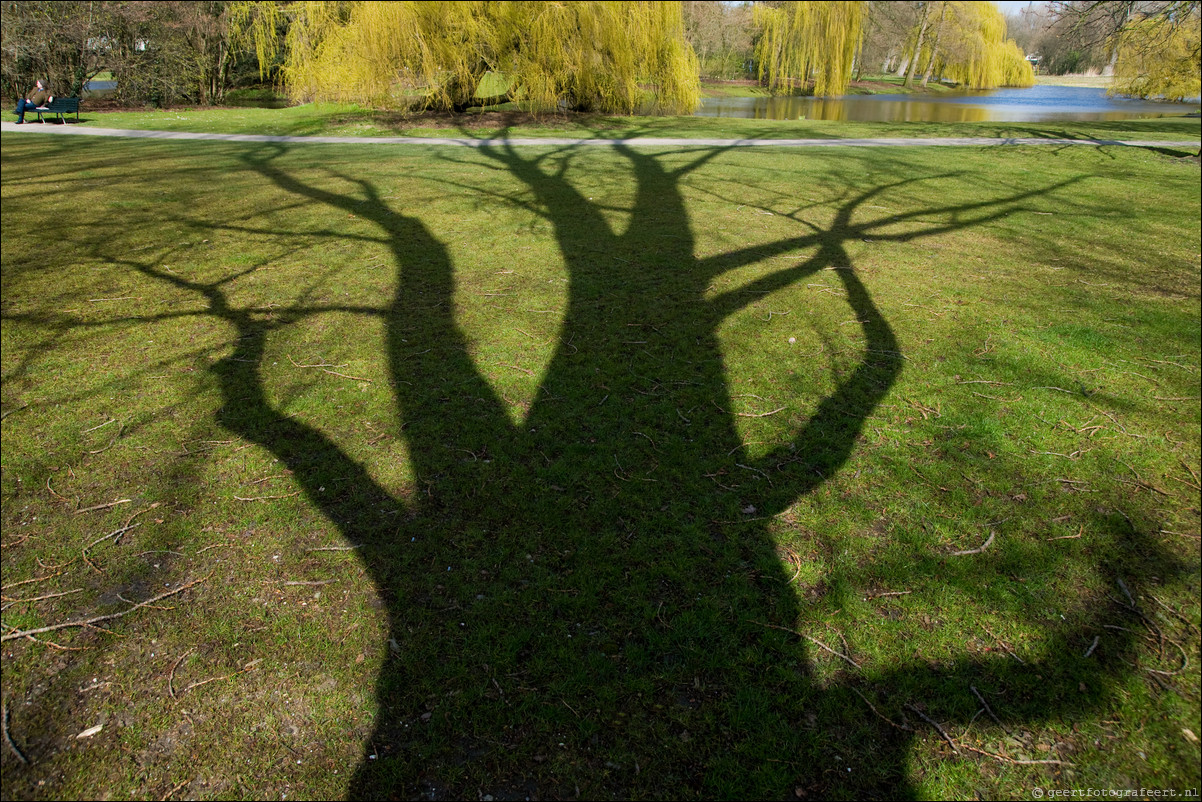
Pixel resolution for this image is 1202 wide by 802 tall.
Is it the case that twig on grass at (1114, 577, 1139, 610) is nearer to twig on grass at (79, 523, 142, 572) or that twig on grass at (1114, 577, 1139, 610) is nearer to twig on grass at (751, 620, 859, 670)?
twig on grass at (751, 620, 859, 670)

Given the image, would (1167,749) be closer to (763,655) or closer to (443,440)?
(763,655)

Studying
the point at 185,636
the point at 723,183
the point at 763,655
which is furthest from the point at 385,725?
the point at 723,183

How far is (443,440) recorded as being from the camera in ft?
12.5

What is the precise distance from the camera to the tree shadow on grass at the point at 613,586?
217 centimetres

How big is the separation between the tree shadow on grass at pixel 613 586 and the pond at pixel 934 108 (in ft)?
69.6

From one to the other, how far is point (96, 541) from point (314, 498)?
91 centimetres

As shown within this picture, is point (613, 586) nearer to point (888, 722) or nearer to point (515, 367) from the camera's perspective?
point (888, 722)

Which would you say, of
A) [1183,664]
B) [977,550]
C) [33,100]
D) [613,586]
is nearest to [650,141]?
[977,550]

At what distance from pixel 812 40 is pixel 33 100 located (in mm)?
27643

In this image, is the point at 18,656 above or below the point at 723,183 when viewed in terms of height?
below

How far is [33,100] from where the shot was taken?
20.7 metres

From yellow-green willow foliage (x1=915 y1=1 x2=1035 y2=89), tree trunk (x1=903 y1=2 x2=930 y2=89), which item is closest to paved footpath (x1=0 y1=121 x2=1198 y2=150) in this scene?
yellow-green willow foliage (x1=915 y1=1 x2=1035 y2=89)

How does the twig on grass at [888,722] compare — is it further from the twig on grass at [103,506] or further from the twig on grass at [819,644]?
the twig on grass at [103,506]

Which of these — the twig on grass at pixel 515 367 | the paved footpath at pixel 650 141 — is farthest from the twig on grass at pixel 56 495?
the paved footpath at pixel 650 141
